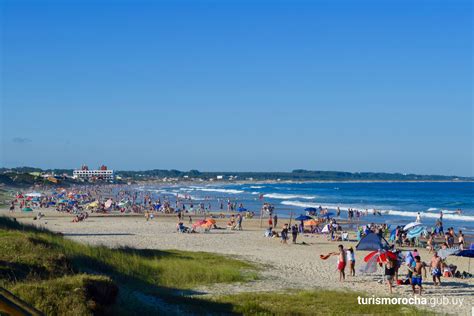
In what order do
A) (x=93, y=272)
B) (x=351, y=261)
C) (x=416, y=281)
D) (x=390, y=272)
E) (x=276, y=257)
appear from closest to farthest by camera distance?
(x=93, y=272)
(x=416, y=281)
(x=390, y=272)
(x=351, y=261)
(x=276, y=257)

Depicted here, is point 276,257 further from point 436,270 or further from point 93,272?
point 93,272

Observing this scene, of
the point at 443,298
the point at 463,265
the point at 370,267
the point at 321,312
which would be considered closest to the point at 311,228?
the point at 463,265

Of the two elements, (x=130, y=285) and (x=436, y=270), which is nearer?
(x=130, y=285)

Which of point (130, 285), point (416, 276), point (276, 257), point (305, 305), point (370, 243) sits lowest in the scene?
point (276, 257)

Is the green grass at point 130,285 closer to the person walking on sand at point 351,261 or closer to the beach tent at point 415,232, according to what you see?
the person walking on sand at point 351,261

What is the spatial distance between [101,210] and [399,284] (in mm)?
39470

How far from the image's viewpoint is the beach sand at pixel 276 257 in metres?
A: 14.9

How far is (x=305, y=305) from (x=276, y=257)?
31.6 ft

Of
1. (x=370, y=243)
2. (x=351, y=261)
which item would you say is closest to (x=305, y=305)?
(x=351, y=261)

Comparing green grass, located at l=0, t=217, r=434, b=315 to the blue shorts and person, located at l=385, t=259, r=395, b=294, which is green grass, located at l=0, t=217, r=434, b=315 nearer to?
person, located at l=385, t=259, r=395, b=294

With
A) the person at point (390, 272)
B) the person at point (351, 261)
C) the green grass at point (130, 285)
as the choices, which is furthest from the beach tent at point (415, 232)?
the person at point (390, 272)

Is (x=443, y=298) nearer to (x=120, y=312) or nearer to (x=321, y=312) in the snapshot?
(x=321, y=312)

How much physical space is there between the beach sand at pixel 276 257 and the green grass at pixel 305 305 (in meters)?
1.01

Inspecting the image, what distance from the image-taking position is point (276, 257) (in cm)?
2216
